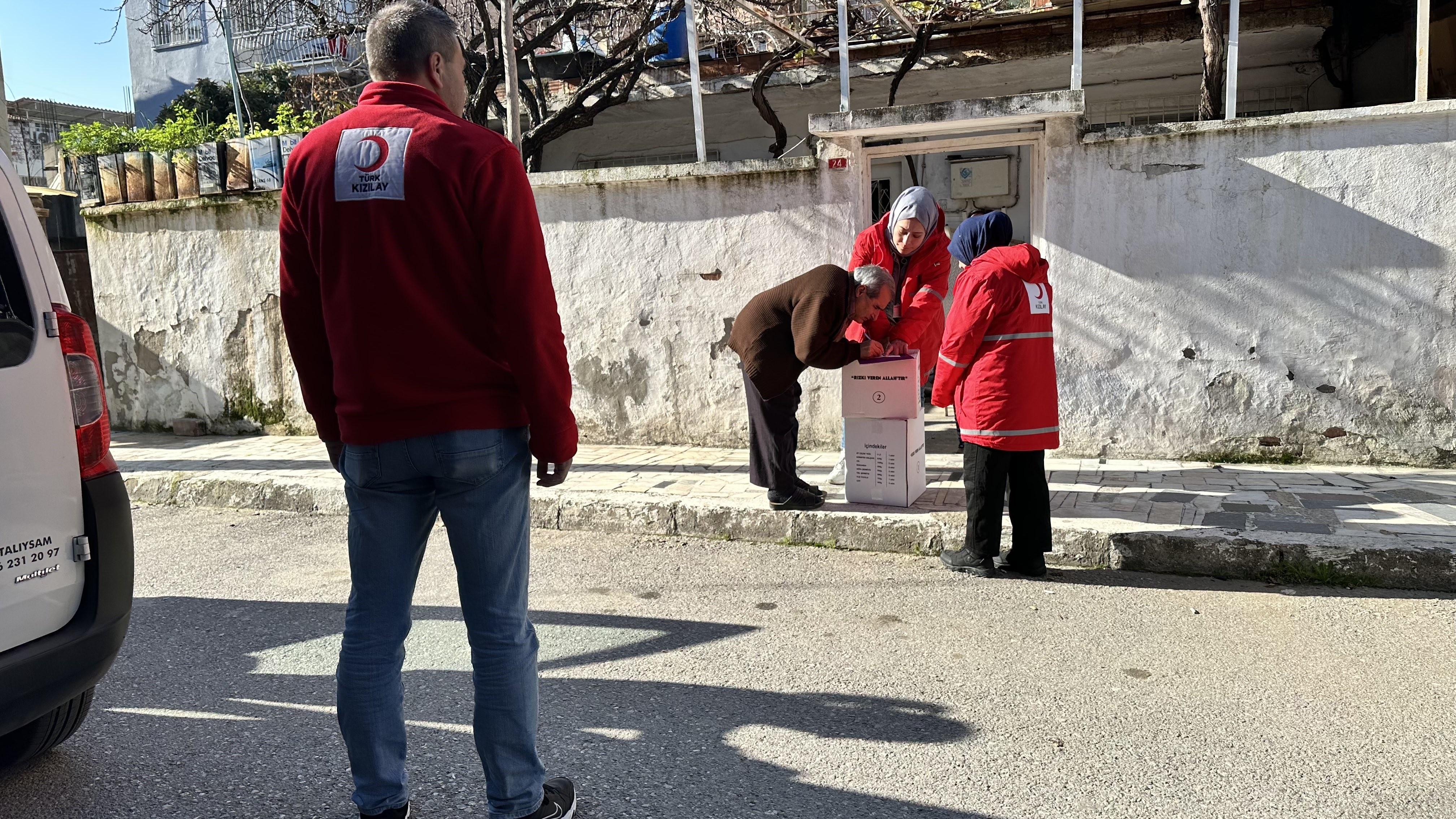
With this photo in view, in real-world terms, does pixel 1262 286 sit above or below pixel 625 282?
below

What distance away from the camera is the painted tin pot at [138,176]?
8977mm

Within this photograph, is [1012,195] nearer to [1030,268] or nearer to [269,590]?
[1030,268]

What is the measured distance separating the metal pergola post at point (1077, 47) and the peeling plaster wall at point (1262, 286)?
16.3 inches

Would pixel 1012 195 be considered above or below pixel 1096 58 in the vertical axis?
below

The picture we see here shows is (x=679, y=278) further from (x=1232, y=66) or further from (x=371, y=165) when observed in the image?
(x=371, y=165)

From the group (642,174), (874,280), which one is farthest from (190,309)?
(874,280)

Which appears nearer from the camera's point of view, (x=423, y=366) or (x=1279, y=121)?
(x=423, y=366)

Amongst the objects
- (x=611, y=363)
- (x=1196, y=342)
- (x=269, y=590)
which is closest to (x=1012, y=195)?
(x=1196, y=342)

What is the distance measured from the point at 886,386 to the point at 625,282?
2895 mm

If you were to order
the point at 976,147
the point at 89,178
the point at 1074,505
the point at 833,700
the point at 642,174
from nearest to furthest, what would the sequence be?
the point at 833,700 → the point at 1074,505 → the point at 976,147 → the point at 642,174 → the point at 89,178

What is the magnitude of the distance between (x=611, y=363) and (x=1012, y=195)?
531 cm

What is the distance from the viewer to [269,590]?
486 centimetres

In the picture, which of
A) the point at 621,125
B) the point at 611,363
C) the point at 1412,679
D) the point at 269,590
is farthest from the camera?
the point at 621,125

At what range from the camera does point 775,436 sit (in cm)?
558
